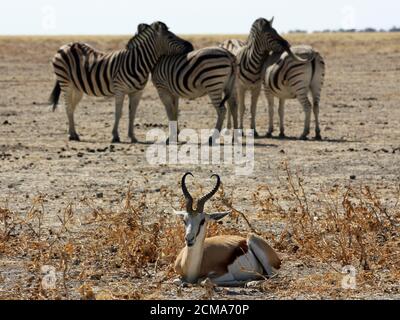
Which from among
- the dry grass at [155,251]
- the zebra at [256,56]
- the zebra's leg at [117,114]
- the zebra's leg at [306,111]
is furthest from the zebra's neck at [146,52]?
the dry grass at [155,251]

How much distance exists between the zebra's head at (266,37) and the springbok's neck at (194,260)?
12.1m

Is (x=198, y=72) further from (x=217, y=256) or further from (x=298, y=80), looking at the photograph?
(x=217, y=256)

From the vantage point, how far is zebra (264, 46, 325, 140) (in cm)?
1950

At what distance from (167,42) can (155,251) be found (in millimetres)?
11054

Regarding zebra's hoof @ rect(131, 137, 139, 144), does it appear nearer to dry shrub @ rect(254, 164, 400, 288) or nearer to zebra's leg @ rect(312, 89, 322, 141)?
zebra's leg @ rect(312, 89, 322, 141)

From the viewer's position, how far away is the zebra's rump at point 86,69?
65.8ft

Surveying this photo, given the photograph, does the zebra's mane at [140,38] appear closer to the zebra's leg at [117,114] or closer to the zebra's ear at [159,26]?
the zebra's ear at [159,26]

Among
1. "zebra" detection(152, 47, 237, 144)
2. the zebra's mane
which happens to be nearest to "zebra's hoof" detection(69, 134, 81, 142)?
"zebra" detection(152, 47, 237, 144)

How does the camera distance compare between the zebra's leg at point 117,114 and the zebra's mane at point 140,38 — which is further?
the zebra's mane at point 140,38

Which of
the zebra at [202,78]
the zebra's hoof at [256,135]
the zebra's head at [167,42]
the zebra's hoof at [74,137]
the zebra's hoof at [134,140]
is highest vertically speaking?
the zebra's head at [167,42]

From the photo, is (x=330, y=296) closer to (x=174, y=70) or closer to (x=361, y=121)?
(x=174, y=70)

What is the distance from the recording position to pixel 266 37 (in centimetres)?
2067

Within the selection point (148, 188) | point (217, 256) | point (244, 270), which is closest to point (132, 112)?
point (148, 188)

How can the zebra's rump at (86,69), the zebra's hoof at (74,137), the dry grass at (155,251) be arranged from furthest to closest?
1. the zebra's rump at (86,69)
2. the zebra's hoof at (74,137)
3. the dry grass at (155,251)
